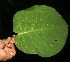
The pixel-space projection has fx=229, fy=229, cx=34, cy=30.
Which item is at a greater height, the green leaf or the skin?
the green leaf

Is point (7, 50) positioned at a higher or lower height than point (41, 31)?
lower

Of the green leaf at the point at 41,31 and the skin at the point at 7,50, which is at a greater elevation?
the green leaf at the point at 41,31

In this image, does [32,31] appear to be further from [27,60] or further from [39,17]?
[27,60]

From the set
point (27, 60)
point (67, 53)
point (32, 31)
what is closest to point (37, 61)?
point (27, 60)
